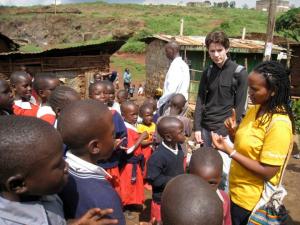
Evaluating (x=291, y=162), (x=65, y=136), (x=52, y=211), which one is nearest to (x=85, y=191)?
(x=52, y=211)

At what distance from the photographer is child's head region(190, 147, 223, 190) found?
2.23 meters

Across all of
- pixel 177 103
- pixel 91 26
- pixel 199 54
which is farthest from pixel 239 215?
pixel 91 26

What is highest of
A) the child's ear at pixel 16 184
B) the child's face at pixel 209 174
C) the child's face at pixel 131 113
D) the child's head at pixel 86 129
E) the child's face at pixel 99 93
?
the child's head at pixel 86 129

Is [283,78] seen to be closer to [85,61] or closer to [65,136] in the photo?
[65,136]

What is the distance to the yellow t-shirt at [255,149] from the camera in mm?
2170

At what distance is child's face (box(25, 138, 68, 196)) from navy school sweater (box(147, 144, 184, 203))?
1.71m

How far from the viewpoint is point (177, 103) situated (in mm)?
4402

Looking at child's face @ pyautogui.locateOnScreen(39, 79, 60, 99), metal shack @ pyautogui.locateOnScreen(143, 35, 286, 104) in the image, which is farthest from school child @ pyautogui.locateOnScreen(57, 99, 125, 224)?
metal shack @ pyautogui.locateOnScreen(143, 35, 286, 104)

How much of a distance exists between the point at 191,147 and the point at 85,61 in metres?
7.61

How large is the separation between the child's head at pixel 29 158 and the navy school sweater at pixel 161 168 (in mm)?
1710

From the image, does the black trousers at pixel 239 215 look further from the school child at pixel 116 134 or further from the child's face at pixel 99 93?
the child's face at pixel 99 93

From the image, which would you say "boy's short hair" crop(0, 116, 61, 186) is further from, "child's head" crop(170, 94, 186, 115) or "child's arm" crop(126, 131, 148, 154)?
"child's head" crop(170, 94, 186, 115)

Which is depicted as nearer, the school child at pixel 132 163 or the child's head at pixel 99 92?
the child's head at pixel 99 92

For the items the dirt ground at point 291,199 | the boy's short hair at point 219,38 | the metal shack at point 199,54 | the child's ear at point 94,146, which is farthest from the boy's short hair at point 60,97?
the metal shack at point 199,54
